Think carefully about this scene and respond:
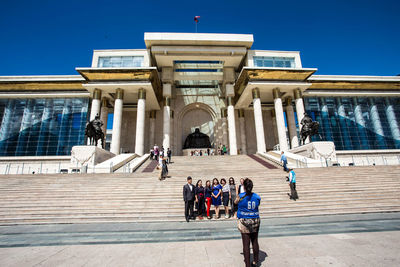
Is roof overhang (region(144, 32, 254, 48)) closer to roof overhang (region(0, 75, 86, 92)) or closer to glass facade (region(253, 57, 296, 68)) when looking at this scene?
glass facade (region(253, 57, 296, 68))

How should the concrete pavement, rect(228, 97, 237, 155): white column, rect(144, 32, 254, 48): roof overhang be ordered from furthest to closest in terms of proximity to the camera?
rect(144, 32, 254, 48): roof overhang
rect(228, 97, 237, 155): white column
the concrete pavement

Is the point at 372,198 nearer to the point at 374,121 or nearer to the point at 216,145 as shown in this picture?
the point at 216,145

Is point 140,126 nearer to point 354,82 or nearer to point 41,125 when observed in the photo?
point 41,125

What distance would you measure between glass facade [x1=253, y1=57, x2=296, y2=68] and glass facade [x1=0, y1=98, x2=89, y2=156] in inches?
942

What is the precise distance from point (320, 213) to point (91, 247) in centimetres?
746

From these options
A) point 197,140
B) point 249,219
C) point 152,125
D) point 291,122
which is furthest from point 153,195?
point 291,122

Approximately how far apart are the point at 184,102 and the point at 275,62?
47.1ft

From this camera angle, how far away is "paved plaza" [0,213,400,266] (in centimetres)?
334

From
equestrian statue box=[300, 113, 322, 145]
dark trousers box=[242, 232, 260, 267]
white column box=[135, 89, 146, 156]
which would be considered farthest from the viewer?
white column box=[135, 89, 146, 156]

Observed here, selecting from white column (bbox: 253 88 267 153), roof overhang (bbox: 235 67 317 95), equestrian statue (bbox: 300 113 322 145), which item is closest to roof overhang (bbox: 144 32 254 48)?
roof overhang (bbox: 235 67 317 95)

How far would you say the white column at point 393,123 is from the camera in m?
27.0

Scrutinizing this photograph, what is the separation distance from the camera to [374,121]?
27938mm

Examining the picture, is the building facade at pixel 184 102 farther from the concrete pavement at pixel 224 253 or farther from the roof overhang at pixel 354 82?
the concrete pavement at pixel 224 253

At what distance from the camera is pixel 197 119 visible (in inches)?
1277
